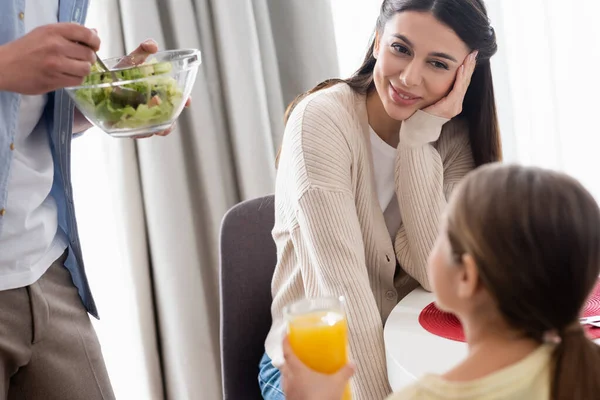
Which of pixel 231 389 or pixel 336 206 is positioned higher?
pixel 336 206

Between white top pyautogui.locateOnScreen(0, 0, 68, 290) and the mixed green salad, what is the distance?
16cm

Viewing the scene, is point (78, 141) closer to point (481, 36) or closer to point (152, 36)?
point (152, 36)

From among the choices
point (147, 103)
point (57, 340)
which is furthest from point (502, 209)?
point (57, 340)

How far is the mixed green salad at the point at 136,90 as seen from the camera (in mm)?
1275

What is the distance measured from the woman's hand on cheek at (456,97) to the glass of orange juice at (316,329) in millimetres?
794

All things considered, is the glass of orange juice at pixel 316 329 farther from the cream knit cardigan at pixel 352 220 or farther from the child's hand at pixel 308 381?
the cream knit cardigan at pixel 352 220

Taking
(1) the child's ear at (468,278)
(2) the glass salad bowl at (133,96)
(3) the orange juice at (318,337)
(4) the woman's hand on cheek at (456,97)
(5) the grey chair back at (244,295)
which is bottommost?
(5) the grey chair back at (244,295)

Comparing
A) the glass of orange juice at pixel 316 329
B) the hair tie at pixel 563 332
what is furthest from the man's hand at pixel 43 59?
the hair tie at pixel 563 332

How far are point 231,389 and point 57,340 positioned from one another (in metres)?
0.44

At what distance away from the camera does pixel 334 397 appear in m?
1.05

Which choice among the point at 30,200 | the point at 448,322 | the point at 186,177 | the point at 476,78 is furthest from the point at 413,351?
the point at 186,177

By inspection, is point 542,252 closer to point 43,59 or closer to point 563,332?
point 563,332

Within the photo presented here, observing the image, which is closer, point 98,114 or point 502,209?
point 502,209

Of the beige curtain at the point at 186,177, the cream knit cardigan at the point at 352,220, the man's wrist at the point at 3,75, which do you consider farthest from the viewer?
the beige curtain at the point at 186,177
